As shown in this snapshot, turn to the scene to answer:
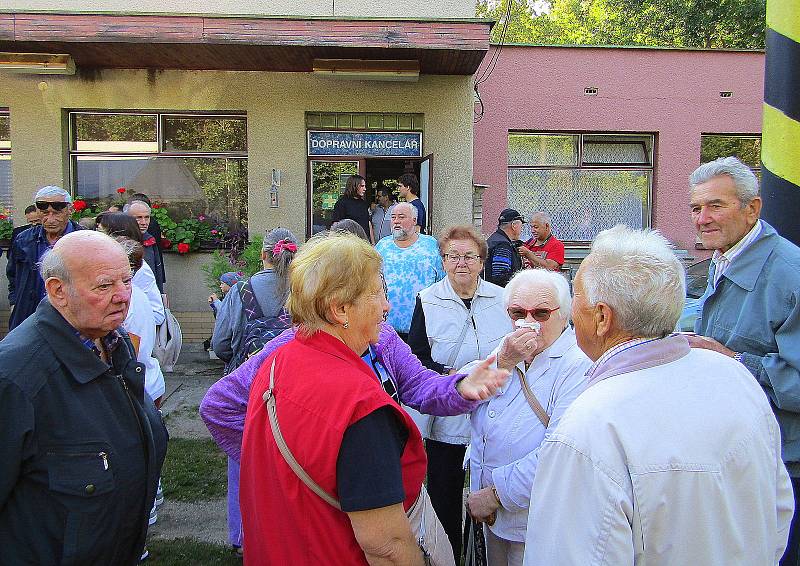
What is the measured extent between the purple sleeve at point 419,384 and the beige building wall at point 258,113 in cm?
688

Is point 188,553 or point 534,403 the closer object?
point 534,403

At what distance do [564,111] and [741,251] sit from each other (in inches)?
374

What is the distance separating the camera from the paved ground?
4305 millimetres

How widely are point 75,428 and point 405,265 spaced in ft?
11.3

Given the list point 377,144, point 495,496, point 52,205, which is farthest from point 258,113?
point 495,496

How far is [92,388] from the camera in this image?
211cm

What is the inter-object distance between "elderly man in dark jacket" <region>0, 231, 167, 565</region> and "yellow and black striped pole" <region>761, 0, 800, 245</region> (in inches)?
113

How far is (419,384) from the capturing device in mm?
2613

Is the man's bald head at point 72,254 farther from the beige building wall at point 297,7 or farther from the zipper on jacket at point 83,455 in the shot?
the beige building wall at point 297,7

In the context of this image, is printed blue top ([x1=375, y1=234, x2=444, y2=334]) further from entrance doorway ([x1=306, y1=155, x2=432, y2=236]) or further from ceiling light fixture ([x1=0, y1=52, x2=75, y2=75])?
ceiling light fixture ([x1=0, y1=52, x2=75, y2=75])

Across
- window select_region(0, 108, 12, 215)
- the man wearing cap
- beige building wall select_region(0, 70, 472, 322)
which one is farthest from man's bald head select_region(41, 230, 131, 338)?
window select_region(0, 108, 12, 215)

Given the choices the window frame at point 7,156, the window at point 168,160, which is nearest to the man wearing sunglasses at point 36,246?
the window at point 168,160

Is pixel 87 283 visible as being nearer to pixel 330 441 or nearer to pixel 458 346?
pixel 330 441

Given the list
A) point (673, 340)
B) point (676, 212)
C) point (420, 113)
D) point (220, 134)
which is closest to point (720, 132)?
point (676, 212)
